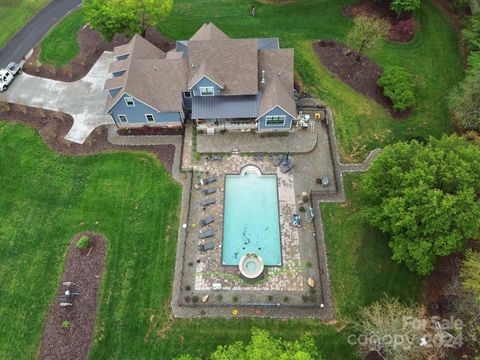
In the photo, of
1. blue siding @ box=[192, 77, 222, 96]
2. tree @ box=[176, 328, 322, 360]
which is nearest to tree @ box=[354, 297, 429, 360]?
tree @ box=[176, 328, 322, 360]

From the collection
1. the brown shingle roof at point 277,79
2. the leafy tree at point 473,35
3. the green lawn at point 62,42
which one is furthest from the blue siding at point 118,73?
the leafy tree at point 473,35

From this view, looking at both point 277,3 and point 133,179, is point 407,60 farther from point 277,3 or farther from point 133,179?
point 133,179

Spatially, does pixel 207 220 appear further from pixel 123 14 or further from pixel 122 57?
pixel 123 14

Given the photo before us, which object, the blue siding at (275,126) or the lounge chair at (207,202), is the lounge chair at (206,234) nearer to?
the lounge chair at (207,202)

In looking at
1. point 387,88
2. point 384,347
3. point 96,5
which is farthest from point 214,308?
point 96,5

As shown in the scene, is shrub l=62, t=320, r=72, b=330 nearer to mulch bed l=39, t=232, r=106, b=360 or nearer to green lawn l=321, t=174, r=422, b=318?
mulch bed l=39, t=232, r=106, b=360

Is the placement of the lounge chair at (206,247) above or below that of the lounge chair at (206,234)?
below

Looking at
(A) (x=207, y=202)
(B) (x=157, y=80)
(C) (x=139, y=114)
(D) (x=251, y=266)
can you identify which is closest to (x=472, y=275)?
(D) (x=251, y=266)
